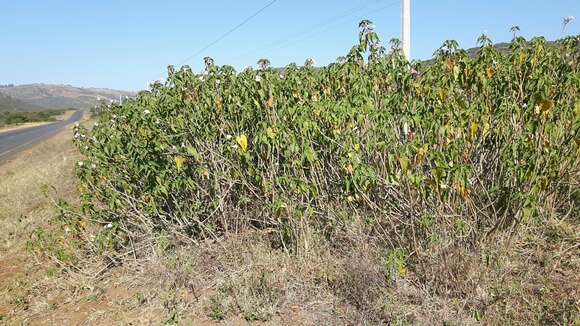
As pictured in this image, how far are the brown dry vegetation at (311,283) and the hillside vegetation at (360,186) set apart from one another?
15 mm

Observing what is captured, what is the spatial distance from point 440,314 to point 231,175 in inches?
74.8

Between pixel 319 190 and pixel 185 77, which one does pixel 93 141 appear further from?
pixel 319 190

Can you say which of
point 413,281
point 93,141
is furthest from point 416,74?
point 93,141

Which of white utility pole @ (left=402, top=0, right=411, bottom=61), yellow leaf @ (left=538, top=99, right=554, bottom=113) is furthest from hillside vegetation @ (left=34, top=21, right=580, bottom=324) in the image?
white utility pole @ (left=402, top=0, right=411, bottom=61)

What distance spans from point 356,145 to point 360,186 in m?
0.28

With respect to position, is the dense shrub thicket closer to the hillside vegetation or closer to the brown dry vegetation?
the hillside vegetation

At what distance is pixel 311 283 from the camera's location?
10.6 ft

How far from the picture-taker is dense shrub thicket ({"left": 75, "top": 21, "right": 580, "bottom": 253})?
2.88m

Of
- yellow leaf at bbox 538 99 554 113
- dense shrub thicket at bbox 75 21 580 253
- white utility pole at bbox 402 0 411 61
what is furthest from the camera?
white utility pole at bbox 402 0 411 61

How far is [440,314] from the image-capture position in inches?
105

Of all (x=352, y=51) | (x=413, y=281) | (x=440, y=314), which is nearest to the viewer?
(x=440, y=314)

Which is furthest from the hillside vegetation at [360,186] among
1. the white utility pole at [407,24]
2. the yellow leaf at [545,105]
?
the white utility pole at [407,24]

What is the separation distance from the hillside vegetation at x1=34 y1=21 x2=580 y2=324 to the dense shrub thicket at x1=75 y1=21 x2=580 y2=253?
2 cm

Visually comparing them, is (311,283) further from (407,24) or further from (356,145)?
(407,24)
